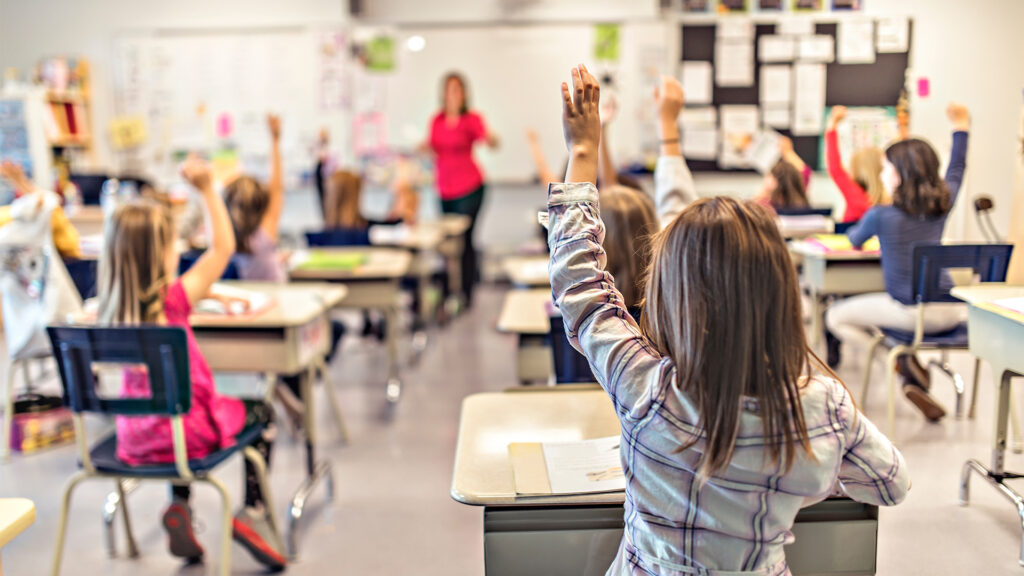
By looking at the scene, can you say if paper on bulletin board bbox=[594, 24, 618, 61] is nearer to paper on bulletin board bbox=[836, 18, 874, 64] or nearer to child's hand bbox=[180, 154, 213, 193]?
paper on bulletin board bbox=[836, 18, 874, 64]

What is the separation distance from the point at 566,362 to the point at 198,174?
3.84ft

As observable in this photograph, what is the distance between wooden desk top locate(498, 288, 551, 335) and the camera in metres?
2.39

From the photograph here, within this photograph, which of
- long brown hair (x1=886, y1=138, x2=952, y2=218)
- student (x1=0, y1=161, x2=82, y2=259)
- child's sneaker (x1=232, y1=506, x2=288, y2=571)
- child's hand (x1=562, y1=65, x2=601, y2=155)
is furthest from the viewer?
student (x1=0, y1=161, x2=82, y2=259)

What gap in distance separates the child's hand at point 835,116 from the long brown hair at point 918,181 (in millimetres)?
183

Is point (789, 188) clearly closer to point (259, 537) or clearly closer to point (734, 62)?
point (734, 62)

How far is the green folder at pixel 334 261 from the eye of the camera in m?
3.60

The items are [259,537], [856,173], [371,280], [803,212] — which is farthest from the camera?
[803,212]

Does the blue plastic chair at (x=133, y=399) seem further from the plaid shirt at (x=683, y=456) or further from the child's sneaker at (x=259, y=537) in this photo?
the plaid shirt at (x=683, y=456)

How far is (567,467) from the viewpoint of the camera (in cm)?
139

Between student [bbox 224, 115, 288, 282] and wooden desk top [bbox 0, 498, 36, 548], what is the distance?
90.2 inches

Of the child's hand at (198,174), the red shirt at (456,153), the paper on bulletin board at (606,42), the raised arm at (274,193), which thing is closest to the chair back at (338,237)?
the raised arm at (274,193)

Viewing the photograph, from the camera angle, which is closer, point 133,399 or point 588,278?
point 588,278

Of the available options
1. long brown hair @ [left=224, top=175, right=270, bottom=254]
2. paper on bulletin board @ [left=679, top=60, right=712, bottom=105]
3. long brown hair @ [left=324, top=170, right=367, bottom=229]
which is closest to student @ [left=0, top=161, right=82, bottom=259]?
long brown hair @ [left=224, top=175, right=270, bottom=254]

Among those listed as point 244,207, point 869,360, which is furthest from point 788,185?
point 244,207
